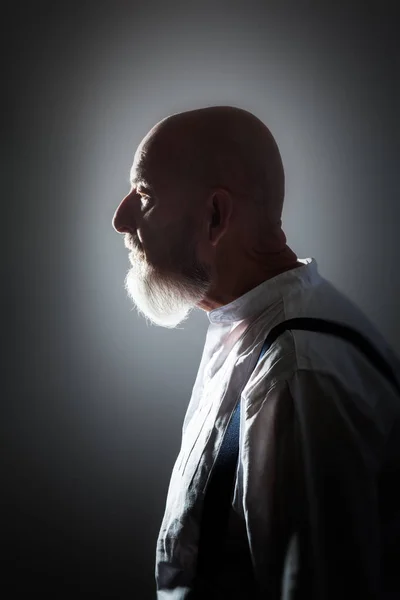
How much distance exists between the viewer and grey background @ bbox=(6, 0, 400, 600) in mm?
1401

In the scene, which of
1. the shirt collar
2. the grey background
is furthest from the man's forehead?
the grey background

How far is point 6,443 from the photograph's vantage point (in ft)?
4.82

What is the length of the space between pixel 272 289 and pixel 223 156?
0.79 feet

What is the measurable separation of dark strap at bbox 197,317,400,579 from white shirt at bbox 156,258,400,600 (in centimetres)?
1

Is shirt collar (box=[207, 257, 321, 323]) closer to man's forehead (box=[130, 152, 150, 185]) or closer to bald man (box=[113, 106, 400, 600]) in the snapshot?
bald man (box=[113, 106, 400, 600])

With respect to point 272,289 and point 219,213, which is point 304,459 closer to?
point 272,289

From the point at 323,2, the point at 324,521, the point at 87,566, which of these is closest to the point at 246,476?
the point at 324,521

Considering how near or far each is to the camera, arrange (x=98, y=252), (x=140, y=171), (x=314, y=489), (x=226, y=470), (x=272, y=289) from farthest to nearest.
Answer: (x=98, y=252), (x=140, y=171), (x=272, y=289), (x=226, y=470), (x=314, y=489)

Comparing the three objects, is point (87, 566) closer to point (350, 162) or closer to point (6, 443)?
point (6, 443)

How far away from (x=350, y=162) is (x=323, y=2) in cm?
42

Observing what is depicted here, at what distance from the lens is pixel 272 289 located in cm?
83

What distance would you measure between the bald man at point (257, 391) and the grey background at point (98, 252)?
1.64ft

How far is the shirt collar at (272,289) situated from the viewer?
0.82 m

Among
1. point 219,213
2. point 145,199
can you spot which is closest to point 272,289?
point 219,213
